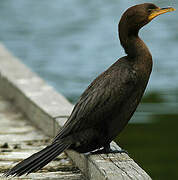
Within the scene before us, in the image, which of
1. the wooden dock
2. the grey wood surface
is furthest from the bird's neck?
the grey wood surface

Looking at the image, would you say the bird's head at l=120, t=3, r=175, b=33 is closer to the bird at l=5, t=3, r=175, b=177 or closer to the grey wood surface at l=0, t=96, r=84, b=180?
the bird at l=5, t=3, r=175, b=177

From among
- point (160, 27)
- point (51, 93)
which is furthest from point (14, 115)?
point (160, 27)

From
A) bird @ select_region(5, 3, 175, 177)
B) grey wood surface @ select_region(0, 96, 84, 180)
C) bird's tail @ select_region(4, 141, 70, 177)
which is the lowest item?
grey wood surface @ select_region(0, 96, 84, 180)

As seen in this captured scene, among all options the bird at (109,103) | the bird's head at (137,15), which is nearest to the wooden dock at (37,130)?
the bird at (109,103)

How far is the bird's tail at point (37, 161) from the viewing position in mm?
3939

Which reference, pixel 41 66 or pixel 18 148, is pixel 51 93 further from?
pixel 41 66

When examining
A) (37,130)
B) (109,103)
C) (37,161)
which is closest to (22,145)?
(37,130)

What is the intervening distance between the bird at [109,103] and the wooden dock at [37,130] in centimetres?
16

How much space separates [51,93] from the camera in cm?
597

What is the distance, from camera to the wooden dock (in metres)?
4.03

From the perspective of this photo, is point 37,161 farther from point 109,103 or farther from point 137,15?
point 137,15

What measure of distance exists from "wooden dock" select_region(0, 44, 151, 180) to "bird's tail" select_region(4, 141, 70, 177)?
0.68 feet

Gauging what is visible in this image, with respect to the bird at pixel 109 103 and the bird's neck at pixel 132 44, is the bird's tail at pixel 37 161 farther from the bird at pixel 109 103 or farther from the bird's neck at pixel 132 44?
the bird's neck at pixel 132 44

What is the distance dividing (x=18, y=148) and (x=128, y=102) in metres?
1.24
